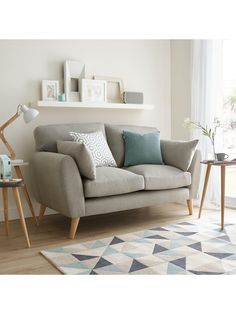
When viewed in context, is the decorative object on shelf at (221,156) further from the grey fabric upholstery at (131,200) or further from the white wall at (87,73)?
the white wall at (87,73)

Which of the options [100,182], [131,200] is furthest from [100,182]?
[131,200]

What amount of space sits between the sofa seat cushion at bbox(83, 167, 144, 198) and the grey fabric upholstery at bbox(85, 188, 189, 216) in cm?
6

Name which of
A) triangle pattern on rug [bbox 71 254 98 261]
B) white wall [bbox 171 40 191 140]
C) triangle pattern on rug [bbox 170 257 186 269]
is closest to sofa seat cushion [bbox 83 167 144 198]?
triangle pattern on rug [bbox 71 254 98 261]

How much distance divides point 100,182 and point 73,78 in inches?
56.7

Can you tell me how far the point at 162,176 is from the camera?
347 cm

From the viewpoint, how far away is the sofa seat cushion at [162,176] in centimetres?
341

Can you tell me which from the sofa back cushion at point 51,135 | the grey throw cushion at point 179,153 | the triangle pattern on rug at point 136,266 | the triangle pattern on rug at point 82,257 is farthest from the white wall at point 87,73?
the triangle pattern on rug at point 136,266

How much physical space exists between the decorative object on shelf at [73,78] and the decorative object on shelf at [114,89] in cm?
32

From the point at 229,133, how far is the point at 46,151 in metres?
2.04

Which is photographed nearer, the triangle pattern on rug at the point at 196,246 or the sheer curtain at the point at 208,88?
the triangle pattern on rug at the point at 196,246

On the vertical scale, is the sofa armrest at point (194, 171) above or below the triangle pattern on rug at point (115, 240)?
above

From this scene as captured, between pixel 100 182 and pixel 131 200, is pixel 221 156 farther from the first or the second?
pixel 100 182

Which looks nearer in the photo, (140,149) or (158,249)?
(158,249)
